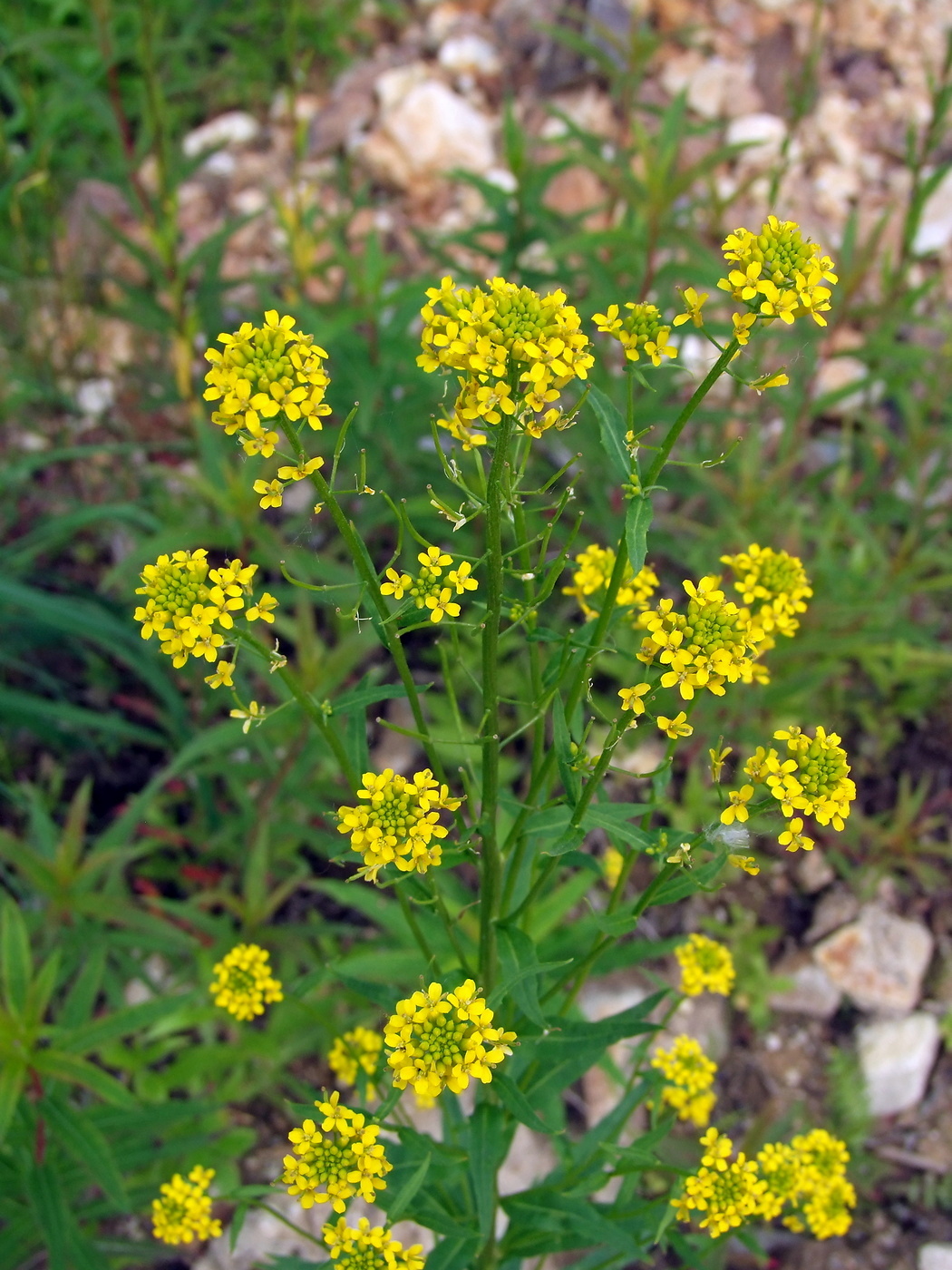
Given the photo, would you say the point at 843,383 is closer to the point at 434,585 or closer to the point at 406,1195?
the point at 434,585

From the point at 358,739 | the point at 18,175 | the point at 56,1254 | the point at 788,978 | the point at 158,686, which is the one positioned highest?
the point at 18,175

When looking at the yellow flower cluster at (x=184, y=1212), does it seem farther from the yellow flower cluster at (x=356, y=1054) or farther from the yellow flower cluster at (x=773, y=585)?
the yellow flower cluster at (x=773, y=585)

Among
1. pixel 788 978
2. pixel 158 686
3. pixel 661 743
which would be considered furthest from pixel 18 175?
pixel 788 978

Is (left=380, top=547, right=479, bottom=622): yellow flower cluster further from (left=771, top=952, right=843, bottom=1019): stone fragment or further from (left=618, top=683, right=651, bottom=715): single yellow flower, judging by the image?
(left=771, top=952, right=843, bottom=1019): stone fragment

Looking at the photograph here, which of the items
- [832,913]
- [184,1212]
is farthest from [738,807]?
[832,913]

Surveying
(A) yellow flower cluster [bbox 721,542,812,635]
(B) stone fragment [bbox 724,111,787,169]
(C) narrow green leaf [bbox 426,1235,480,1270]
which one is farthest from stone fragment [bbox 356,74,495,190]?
(C) narrow green leaf [bbox 426,1235,480,1270]

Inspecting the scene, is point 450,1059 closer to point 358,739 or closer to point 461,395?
point 358,739
